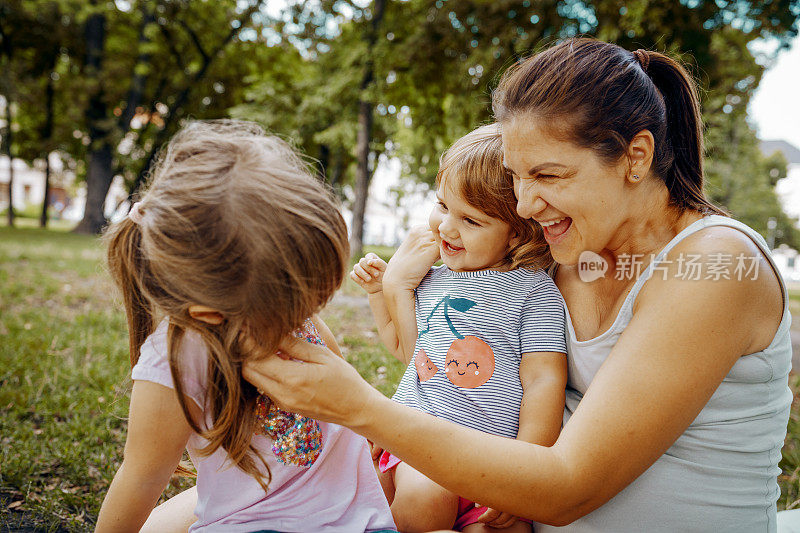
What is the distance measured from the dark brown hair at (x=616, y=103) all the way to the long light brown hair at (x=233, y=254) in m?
0.68

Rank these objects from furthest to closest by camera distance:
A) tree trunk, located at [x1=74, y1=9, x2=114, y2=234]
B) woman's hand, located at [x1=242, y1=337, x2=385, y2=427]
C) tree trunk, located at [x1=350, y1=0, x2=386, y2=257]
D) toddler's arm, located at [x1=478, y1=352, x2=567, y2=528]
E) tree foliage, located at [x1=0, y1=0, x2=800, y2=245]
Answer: tree trunk, located at [x1=74, y1=9, x2=114, y2=234]
tree trunk, located at [x1=350, y1=0, x2=386, y2=257]
tree foliage, located at [x1=0, y1=0, x2=800, y2=245]
toddler's arm, located at [x1=478, y1=352, x2=567, y2=528]
woman's hand, located at [x1=242, y1=337, x2=385, y2=427]

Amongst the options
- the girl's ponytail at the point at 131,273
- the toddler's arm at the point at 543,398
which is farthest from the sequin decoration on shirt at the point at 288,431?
the toddler's arm at the point at 543,398

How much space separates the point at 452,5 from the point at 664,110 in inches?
320

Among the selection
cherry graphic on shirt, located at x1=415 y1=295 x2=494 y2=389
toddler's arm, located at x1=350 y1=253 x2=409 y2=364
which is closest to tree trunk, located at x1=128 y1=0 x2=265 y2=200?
toddler's arm, located at x1=350 y1=253 x2=409 y2=364

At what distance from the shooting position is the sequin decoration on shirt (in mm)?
1552

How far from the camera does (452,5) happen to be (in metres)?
9.09

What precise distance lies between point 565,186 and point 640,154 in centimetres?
22

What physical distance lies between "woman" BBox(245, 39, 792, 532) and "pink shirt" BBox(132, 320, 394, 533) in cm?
26

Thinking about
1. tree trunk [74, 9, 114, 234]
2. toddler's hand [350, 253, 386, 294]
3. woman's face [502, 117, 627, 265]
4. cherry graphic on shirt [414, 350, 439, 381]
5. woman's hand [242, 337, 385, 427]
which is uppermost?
woman's face [502, 117, 627, 265]

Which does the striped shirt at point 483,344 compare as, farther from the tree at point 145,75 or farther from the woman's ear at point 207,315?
the tree at point 145,75

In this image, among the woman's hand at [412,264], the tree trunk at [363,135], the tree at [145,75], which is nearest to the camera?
the woman's hand at [412,264]

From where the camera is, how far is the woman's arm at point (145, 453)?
4.62 ft

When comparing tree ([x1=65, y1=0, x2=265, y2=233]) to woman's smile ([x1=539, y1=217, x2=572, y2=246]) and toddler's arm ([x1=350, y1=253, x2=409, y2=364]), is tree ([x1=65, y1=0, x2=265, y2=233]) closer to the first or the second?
toddler's arm ([x1=350, y1=253, x2=409, y2=364])

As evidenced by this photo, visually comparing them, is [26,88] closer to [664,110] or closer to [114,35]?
[114,35]
